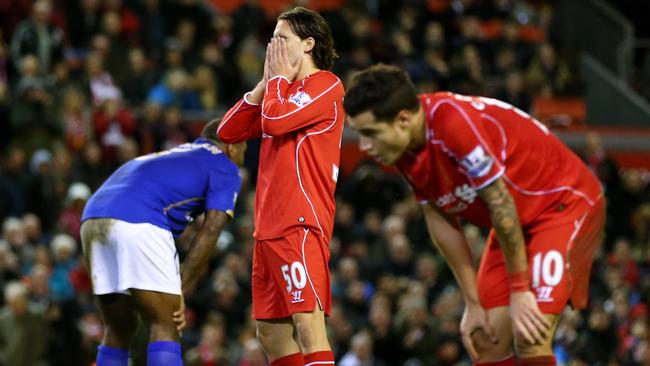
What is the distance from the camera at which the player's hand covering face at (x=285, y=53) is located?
7301 millimetres

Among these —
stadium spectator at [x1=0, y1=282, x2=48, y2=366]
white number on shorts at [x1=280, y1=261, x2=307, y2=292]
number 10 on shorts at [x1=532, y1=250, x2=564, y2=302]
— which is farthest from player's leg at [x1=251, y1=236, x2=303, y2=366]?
stadium spectator at [x1=0, y1=282, x2=48, y2=366]

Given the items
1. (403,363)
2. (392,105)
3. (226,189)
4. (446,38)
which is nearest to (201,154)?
(226,189)

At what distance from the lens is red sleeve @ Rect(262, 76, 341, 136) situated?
279 inches

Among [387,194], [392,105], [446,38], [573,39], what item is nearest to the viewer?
[392,105]

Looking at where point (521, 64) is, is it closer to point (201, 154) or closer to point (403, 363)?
point (403, 363)

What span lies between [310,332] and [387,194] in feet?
32.4

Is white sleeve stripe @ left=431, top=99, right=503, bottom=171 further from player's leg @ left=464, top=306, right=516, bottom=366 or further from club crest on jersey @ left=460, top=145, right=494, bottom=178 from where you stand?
player's leg @ left=464, top=306, right=516, bottom=366

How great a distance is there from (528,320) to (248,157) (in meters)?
9.11

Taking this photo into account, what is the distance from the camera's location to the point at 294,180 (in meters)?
7.25

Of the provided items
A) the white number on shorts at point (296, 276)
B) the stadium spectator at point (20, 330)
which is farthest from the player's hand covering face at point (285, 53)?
the stadium spectator at point (20, 330)

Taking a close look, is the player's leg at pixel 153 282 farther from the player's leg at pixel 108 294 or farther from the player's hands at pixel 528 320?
the player's hands at pixel 528 320

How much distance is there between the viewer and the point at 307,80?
736cm

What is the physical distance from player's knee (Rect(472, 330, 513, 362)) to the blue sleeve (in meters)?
1.74

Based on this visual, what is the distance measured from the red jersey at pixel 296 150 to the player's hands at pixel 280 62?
0.19ft
